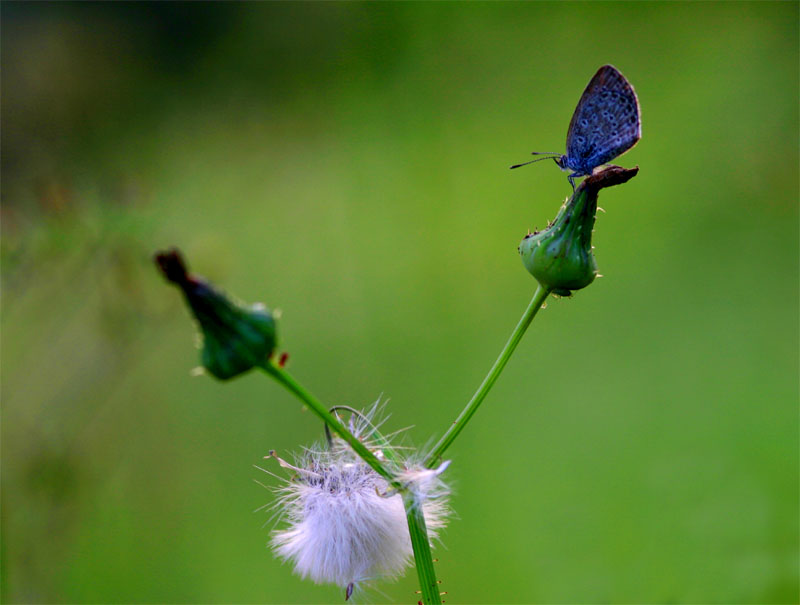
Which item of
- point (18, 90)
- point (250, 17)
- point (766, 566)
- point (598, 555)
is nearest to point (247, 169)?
point (250, 17)

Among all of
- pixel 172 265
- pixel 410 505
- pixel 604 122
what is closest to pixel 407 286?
pixel 604 122

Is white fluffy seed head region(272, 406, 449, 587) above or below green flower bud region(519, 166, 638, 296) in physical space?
below

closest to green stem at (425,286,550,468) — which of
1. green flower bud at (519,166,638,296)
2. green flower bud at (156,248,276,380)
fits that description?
green flower bud at (519,166,638,296)

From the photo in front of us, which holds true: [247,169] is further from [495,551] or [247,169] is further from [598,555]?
[598,555]

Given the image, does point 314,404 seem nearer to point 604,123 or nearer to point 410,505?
point 410,505

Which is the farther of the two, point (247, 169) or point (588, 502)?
point (247, 169)

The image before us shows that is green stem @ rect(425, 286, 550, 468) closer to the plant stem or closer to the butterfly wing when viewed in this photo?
the plant stem

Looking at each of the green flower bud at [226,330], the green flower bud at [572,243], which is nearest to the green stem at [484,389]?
the green flower bud at [572,243]
